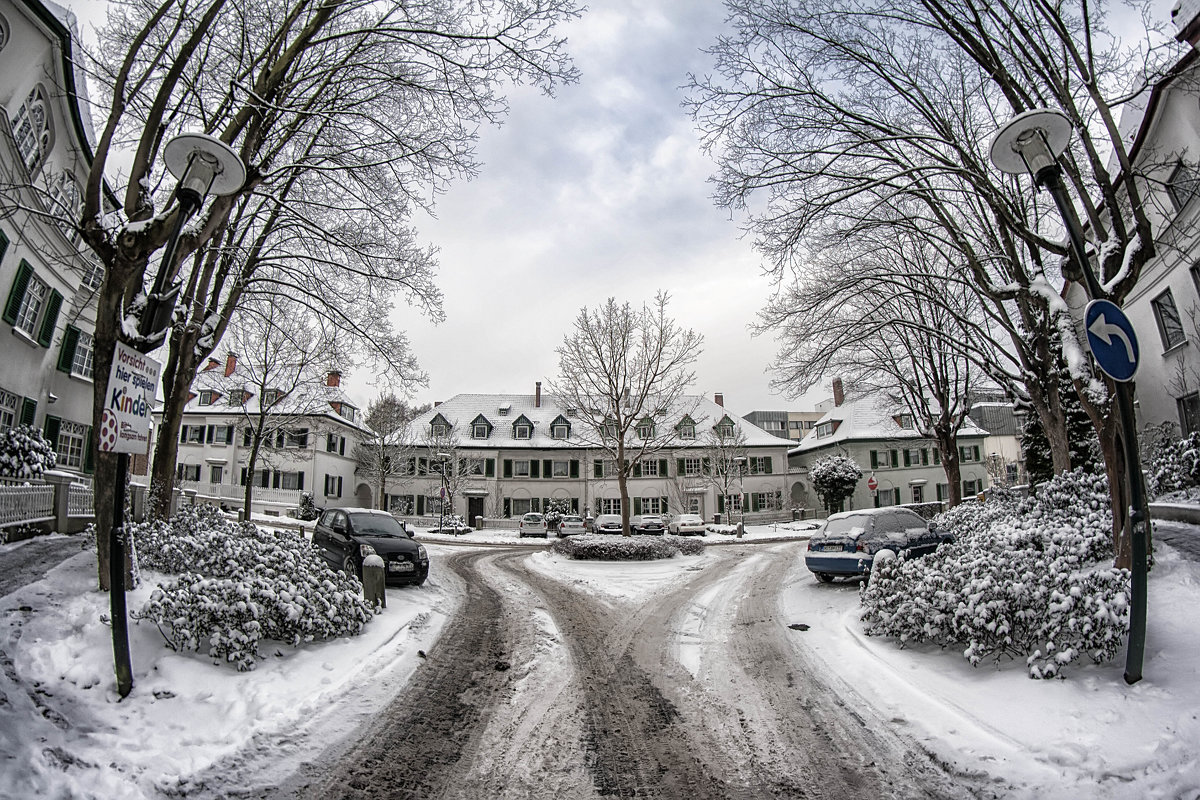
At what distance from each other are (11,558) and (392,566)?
5.30 meters

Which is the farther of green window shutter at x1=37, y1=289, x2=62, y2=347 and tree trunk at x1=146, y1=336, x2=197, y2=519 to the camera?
green window shutter at x1=37, y1=289, x2=62, y2=347

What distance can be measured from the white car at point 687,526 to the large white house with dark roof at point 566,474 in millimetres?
6246

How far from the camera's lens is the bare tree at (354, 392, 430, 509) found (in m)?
35.2

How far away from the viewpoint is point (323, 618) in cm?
690

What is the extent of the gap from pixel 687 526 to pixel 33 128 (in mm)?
30549

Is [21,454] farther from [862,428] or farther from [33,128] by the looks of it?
[862,428]

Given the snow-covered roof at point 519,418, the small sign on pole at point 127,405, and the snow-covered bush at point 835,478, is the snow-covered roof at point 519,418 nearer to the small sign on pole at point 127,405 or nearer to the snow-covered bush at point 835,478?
the snow-covered bush at point 835,478

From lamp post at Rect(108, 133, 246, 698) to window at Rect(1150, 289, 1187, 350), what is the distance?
2047cm

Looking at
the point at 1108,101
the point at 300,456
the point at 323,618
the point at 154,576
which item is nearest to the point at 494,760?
the point at 323,618

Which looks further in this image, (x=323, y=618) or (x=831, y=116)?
(x=831, y=116)

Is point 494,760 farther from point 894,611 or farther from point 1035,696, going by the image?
point 894,611

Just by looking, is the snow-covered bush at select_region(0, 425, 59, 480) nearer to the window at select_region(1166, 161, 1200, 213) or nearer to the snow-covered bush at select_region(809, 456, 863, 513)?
the window at select_region(1166, 161, 1200, 213)

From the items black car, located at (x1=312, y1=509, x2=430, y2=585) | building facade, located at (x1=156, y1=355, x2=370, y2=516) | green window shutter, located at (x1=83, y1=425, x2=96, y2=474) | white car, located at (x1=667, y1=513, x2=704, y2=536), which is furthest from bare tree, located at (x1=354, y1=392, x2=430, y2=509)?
black car, located at (x1=312, y1=509, x2=430, y2=585)

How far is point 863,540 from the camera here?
11445mm
